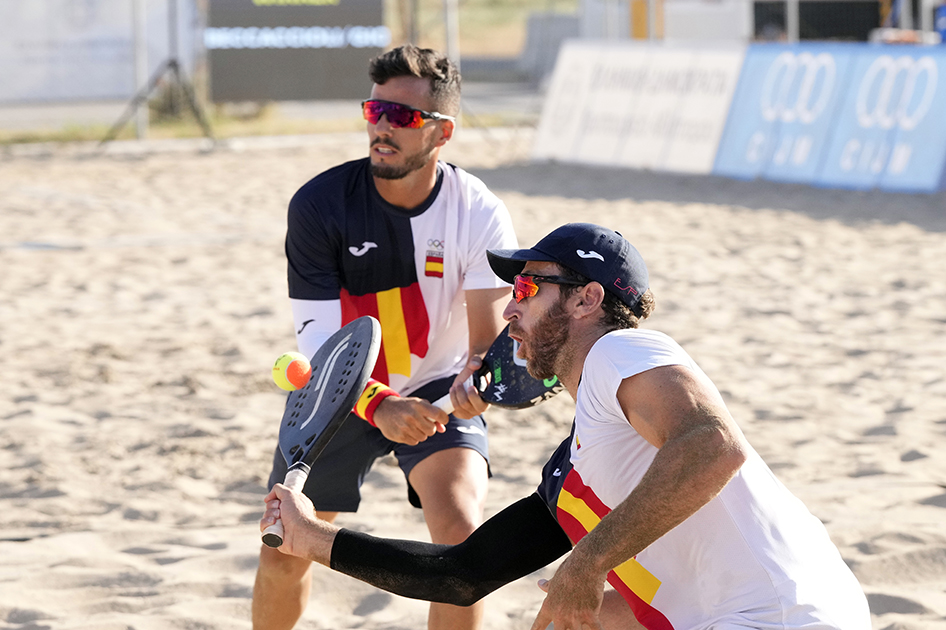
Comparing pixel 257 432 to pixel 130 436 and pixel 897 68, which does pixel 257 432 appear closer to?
pixel 130 436

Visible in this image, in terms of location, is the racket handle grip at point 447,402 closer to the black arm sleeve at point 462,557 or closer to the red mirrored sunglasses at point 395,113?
the black arm sleeve at point 462,557

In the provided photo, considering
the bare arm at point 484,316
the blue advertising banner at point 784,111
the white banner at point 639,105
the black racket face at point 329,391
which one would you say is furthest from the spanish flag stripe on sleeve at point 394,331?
the white banner at point 639,105

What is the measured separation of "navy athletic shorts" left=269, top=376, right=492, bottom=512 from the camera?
3416 millimetres

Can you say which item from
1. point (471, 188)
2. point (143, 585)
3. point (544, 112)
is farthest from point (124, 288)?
point (544, 112)

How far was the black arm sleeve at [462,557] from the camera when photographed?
2451 mm

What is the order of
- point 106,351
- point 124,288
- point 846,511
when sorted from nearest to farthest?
point 846,511 → point 106,351 → point 124,288

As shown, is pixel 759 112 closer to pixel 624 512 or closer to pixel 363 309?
pixel 363 309

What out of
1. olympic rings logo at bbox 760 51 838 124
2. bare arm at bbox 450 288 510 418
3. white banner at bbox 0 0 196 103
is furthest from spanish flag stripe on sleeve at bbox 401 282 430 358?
white banner at bbox 0 0 196 103

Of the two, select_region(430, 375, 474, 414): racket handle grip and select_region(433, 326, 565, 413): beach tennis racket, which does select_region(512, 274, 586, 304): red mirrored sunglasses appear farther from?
select_region(430, 375, 474, 414): racket handle grip

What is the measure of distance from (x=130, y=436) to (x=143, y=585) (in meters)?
1.69

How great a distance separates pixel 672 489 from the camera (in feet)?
6.57

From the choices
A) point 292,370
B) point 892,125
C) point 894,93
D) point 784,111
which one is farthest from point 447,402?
point 784,111

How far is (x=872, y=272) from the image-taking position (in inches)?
329

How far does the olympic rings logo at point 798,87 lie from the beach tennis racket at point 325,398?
10739 mm
